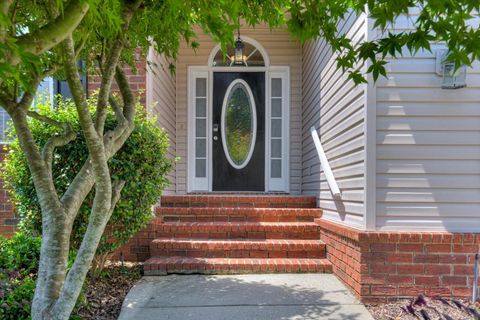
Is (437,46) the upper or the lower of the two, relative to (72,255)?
upper

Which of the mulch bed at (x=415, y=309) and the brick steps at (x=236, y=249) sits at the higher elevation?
the brick steps at (x=236, y=249)

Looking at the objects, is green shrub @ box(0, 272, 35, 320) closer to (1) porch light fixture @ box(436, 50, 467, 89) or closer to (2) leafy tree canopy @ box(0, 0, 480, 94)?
(2) leafy tree canopy @ box(0, 0, 480, 94)

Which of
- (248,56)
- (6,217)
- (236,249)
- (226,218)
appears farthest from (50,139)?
(248,56)

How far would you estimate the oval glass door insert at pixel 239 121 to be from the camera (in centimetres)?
583

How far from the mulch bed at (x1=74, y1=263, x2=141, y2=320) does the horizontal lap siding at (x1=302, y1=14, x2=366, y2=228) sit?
224 centimetres

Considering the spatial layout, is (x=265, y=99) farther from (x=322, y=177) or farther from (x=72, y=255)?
(x=72, y=255)

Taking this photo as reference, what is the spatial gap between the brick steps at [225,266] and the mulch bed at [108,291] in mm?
239

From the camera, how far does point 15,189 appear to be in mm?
3422

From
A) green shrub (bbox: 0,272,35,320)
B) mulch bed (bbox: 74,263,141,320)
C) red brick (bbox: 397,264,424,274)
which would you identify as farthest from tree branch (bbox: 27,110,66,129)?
red brick (bbox: 397,264,424,274)

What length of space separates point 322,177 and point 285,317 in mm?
2131

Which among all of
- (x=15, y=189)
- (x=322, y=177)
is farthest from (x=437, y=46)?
(x=15, y=189)

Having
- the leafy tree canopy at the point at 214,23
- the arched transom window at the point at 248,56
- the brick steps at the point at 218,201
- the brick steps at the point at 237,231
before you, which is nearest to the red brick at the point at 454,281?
the brick steps at the point at 237,231

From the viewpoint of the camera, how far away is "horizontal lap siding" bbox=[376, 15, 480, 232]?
9.43 ft

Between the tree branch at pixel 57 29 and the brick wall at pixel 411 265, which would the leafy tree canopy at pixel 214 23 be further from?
the brick wall at pixel 411 265
